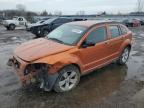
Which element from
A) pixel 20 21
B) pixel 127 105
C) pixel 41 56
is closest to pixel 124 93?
pixel 127 105

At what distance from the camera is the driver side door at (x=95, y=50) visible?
629cm

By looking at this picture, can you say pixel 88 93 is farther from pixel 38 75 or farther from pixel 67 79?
pixel 38 75

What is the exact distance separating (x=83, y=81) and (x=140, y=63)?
3235 millimetres

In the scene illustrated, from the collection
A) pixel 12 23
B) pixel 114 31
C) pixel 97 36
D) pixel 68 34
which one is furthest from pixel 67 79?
pixel 12 23

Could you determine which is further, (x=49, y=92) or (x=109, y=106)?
(x=49, y=92)

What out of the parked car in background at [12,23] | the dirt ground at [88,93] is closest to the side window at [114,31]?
the dirt ground at [88,93]

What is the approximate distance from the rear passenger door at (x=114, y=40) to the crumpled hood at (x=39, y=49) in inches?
76.2

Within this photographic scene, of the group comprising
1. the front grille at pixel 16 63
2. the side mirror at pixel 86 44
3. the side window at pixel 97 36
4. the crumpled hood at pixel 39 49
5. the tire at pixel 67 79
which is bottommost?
the tire at pixel 67 79

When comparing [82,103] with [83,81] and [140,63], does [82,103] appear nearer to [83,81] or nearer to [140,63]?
[83,81]

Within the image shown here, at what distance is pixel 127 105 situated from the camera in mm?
5164

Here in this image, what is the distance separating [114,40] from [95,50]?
124 centimetres

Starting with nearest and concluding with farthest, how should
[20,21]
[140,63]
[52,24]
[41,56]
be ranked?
[41,56] < [140,63] < [52,24] < [20,21]

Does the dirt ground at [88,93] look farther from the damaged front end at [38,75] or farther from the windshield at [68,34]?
the windshield at [68,34]

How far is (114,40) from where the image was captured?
7531 mm
